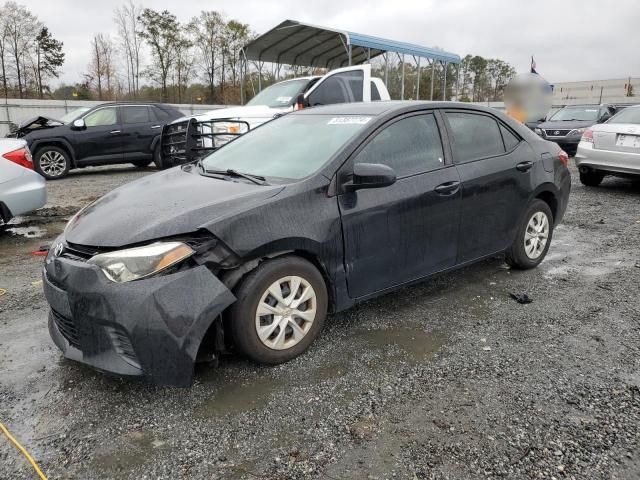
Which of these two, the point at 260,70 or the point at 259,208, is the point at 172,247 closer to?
the point at 259,208

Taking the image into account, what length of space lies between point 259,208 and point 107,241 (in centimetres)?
81

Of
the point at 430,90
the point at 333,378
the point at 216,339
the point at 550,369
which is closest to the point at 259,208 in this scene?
the point at 216,339

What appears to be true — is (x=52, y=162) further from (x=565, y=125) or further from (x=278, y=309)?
(x=565, y=125)

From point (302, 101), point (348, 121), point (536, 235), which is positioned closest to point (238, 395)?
point (348, 121)

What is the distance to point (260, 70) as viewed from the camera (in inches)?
642

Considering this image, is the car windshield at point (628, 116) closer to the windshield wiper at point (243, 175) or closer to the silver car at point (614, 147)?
the silver car at point (614, 147)

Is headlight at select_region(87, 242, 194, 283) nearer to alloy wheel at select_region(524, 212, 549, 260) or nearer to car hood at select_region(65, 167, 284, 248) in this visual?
car hood at select_region(65, 167, 284, 248)

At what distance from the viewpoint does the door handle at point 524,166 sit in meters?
4.01

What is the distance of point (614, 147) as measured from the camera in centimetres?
809

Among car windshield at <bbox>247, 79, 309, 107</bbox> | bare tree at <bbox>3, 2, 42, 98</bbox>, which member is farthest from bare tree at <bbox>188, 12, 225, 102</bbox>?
car windshield at <bbox>247, 79, 309, 107</bbox>

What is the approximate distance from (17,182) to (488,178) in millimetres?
4941

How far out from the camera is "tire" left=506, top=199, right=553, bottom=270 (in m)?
4.21

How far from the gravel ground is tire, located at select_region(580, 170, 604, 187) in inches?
243

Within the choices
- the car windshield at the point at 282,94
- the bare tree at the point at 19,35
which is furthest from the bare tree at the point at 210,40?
the car windshield at the point at 282,94
